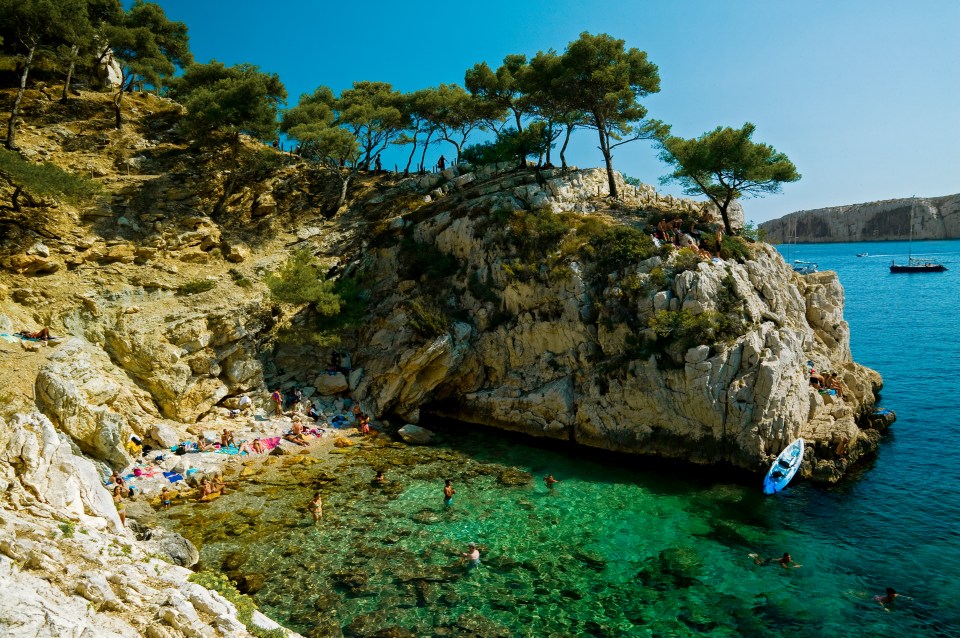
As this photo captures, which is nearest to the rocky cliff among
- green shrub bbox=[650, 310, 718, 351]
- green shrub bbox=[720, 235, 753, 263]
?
green shrub bbox=[650, 310, 718, 351]

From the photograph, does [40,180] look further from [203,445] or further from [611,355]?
[611,355]

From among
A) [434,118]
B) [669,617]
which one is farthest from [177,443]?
[434,118]

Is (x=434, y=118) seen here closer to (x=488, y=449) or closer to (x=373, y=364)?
(x=373, y=364)

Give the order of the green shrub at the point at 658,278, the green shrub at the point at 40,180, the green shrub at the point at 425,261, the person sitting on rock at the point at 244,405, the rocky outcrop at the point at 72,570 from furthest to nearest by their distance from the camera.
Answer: the green shrub at the point at 425,261 → the person sitting on rock at the point at 244,405 → the green shrub at the point at 658,278 → the green shrub at the point at 40,180 → the rocky outcrop at the point at 72,570

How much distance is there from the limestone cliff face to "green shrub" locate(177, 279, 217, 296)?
403 inches

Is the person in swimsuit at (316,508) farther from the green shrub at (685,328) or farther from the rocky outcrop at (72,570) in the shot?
the green shrub at (685,328)

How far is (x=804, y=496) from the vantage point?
875 inches

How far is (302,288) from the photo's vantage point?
102 ft

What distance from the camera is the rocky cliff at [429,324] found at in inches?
942

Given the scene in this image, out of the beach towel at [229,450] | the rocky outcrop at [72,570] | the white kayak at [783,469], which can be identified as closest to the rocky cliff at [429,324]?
the rocky outcrop at [72,570]

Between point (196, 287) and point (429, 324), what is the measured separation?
48.3 ft

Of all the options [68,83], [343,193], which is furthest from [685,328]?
[68,83]

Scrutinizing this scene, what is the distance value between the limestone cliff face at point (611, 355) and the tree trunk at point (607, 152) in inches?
244

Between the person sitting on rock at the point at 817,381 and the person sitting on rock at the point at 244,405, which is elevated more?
the person sitting on rock at the point at 817,381
